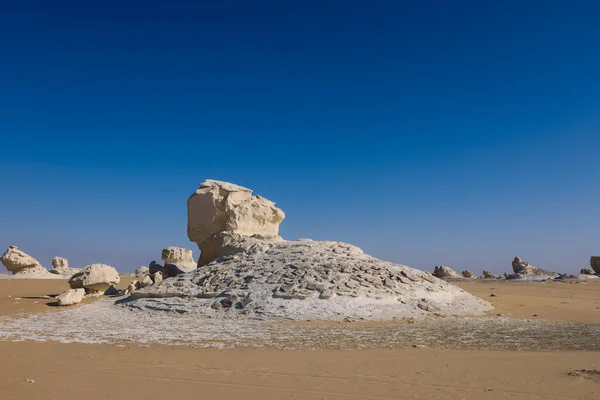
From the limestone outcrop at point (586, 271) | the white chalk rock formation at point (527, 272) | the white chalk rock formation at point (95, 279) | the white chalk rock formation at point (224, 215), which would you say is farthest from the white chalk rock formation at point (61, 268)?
the limestone outcrop at point (586, 271)

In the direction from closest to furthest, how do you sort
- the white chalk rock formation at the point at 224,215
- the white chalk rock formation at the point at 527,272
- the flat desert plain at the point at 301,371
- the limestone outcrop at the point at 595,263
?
the flat desert plain at the point at 301,371, the white chalk rock formation at the point at 224,215, the white chalk rock formation at the point at 527,272, the limestone outcrop at the point at 595,263

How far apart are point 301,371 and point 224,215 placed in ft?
52.0

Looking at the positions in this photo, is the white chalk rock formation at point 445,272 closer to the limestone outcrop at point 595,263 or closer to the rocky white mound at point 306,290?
the limestone outcrop at point 595,263

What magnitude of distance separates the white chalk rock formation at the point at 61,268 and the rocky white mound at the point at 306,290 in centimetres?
3171

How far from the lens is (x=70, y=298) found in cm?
1962

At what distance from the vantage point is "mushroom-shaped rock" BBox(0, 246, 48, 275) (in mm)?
40209

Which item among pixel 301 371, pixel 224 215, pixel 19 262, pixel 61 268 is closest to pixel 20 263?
pixel 19 262

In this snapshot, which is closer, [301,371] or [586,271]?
[301,371]

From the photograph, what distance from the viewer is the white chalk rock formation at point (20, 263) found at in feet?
132

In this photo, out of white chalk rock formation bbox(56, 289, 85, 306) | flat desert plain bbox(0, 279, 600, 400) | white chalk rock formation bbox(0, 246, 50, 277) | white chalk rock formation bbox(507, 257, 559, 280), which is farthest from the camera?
white chalk rock formation bbox(507, 257, 559, 280)

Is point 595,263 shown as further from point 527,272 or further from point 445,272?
point 445,272

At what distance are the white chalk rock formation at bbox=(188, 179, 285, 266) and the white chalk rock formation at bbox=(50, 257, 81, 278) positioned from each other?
27.1m

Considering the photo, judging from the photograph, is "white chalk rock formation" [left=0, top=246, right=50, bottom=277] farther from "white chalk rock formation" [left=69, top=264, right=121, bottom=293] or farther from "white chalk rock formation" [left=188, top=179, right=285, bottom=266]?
"white chalk rock formation" [left=188, top=179, right=285, bottom=266]

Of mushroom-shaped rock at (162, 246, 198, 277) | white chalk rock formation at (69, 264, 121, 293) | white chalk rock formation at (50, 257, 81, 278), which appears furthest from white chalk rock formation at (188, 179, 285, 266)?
white chalk rock formation at (50, 257, 81, 278)
